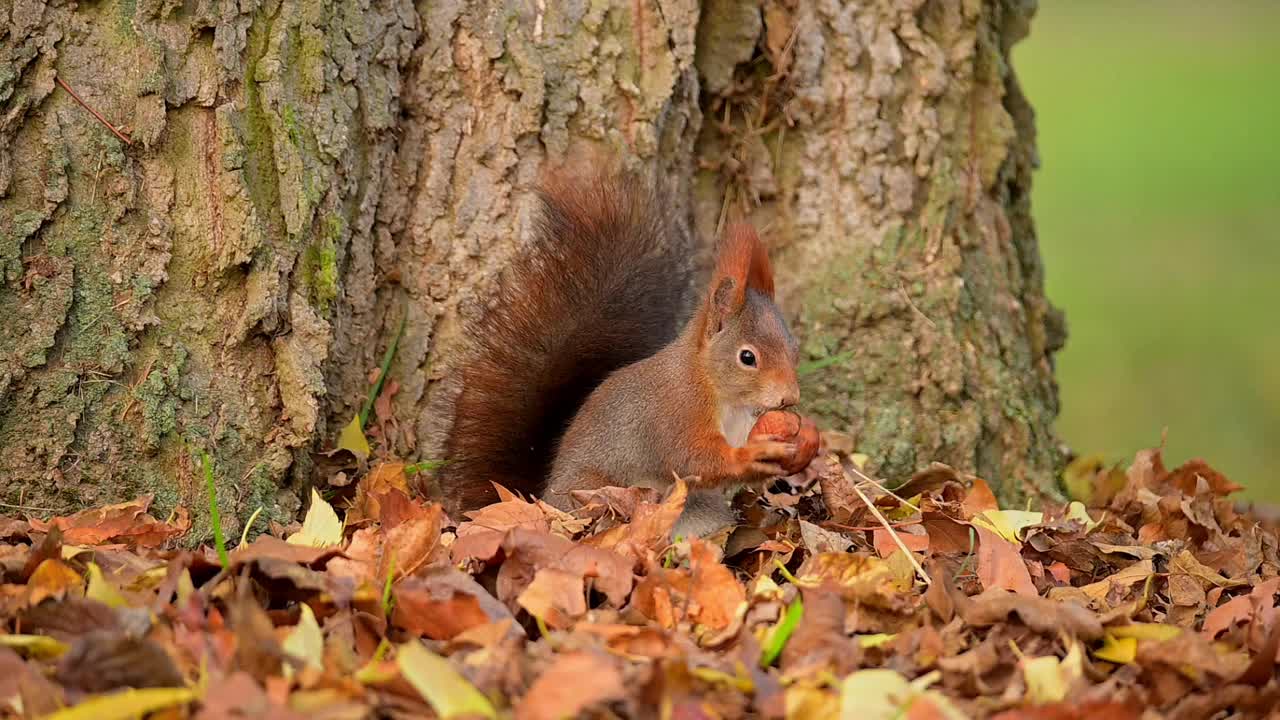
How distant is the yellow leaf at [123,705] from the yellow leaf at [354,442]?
1029mm

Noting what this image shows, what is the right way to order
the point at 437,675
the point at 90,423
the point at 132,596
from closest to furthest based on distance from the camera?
the point at 437,675
the point at 132,596
the point at 90,423

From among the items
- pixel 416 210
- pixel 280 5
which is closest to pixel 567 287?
pixel 416 210

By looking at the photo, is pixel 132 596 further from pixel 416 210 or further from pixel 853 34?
pixel 853 34

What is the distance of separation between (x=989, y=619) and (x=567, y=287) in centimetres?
101

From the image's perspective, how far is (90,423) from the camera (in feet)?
7.00

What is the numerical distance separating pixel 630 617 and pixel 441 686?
401 millimetres

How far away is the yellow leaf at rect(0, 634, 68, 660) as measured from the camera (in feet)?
4.92

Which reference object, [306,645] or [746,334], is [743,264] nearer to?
[746,334]

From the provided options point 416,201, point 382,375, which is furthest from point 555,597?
point 416,201

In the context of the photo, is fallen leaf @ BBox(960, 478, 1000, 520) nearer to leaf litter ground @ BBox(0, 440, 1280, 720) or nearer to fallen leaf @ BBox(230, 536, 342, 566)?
leaf litter ground @ BBox(0, 440, 1280, 720)

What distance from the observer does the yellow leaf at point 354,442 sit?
237 centimetres

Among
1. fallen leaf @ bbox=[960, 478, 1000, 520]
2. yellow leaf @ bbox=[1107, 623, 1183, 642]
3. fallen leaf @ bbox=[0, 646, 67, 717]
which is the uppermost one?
fallen leaf @ bbox=[960, 478, 1000, 520]

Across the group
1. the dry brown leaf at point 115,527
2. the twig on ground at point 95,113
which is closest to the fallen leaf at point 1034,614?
the dry brown leaf at point 115,527

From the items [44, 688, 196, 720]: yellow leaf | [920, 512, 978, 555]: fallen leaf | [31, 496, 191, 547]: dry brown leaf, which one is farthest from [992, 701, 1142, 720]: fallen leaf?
[31, 496, 191, 547]: dry brown leaf
